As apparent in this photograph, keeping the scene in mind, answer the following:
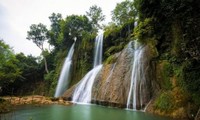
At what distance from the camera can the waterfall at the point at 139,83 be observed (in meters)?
12.6

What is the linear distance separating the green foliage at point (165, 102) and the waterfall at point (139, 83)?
1.23 meters

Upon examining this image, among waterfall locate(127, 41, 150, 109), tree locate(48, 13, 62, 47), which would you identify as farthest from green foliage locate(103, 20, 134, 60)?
tree locate(48, 13, 62, 47)

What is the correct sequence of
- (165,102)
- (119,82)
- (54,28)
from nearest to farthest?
1. (165,102)
2. (119,82)
3. (54,28)

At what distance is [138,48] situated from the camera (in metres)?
15.5

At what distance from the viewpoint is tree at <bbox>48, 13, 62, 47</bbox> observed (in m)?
35.7

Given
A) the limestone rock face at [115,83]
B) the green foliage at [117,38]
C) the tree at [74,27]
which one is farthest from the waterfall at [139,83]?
the tree at [74,27]

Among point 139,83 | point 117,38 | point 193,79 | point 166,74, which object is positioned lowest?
point 193,79

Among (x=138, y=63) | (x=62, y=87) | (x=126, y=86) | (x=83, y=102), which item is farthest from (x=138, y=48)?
(x=62, y=87)

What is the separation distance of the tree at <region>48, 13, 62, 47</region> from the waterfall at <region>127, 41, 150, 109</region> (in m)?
23.7

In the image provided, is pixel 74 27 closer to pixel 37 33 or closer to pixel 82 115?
pixel 37 33

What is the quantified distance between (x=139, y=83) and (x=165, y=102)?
285 centimetres

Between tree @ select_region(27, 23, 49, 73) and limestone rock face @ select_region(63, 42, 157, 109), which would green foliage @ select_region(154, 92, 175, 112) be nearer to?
limestone rock face @ select_region(63, 42, 157, 109)

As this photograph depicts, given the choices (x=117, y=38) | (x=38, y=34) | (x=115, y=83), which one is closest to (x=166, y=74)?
(x=115, y=83)

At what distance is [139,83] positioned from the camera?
1324 cm
